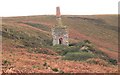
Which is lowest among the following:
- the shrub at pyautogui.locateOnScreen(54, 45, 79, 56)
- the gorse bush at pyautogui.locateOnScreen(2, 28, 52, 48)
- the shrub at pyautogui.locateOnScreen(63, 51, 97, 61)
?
the shrub at pyautogui.locateOnScreen(63, 51, 97, 61)

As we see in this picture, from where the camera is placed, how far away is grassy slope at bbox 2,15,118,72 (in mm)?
50744

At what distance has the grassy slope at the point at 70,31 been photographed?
166 feet

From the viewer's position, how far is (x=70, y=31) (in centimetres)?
7944

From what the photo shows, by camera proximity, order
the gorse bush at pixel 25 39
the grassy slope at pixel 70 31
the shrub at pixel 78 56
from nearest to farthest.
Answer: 1. the shrub at pixel 78 56
2. the gorse bush at pixel 25 39
3. the grassy slope at pixel 70 31

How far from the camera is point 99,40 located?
76.9 m

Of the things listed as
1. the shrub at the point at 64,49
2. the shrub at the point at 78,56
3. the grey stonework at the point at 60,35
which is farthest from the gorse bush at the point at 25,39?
the shrub at the point at 78,56

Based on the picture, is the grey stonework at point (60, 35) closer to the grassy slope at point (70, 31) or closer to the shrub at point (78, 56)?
the grassy slope at point (70, 31)

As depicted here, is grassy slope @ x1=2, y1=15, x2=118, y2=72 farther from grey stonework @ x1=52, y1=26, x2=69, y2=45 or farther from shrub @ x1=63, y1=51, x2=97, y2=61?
shrub @ x1=63, y1=51, x2=97, y2=61

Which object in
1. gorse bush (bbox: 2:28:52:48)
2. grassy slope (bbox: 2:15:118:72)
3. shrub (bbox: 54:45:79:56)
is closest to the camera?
shrub (bbox: 54:45:79:56)

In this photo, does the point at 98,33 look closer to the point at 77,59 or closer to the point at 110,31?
the point at 110,31

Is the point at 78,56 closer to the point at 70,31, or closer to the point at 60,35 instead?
the point at 60,35

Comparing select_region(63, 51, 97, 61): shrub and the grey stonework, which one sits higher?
the grey stonework

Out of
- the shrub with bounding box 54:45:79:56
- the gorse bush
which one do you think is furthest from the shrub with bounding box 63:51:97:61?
the gorse bush
